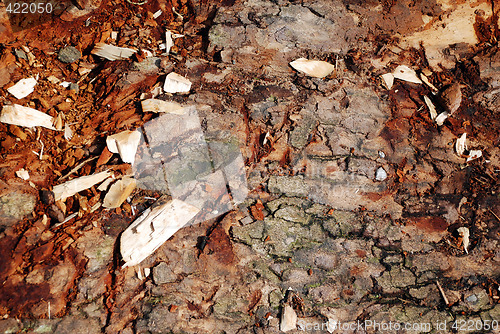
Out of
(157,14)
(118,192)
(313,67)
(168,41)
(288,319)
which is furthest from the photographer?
(157,14)

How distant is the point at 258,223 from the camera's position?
6.81 feet

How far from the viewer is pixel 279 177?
2.21 meters

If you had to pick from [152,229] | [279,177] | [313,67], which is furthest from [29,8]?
[279,177]

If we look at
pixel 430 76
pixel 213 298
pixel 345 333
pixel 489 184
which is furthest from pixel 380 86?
pixel 213 298

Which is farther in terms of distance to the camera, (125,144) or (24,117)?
(24,117)

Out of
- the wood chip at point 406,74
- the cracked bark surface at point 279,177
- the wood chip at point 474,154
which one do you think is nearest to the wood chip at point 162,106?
the cracked bark surface at point 279,177

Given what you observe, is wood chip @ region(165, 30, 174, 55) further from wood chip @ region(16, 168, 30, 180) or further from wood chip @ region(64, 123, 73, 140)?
wood chip @ region(16, 168, 30, 180)

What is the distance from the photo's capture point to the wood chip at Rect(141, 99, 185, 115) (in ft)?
7.34

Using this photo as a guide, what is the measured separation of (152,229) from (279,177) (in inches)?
35.4

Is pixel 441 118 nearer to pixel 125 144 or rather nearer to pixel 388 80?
pixel 388 80

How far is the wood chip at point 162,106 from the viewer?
2.24 meters

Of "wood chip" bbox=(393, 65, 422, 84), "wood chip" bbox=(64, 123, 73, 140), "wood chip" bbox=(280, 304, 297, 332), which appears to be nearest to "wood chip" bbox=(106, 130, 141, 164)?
"wood chip" bbox=(64, 123, 73, 140)

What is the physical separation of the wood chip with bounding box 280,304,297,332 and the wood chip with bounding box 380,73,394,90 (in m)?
1.84

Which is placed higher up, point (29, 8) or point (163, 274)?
point (29, 8)
